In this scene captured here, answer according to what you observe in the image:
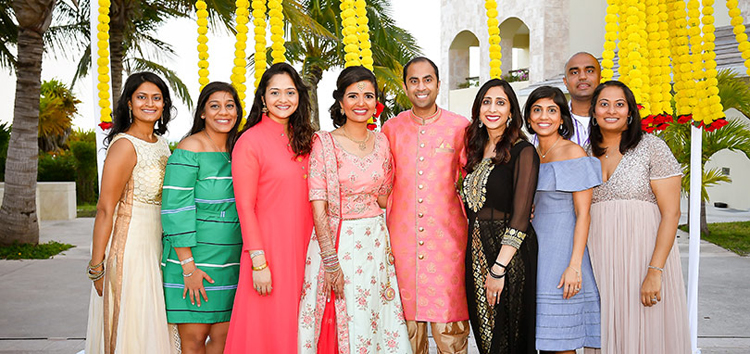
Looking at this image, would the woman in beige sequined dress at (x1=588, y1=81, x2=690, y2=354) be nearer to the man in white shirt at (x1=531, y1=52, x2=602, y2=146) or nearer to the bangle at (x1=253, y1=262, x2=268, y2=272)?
the man in white shirt at (x1=531, y1=52, x2=602, y2=146)

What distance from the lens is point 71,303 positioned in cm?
566

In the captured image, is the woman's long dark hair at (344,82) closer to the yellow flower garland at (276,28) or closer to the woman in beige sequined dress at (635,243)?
the yellow flower garland at (276,28)

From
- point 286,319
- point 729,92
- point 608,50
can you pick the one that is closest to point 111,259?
point 286,319

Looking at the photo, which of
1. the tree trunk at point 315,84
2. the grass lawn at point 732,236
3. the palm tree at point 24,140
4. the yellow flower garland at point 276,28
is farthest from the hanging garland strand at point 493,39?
the tree trunk at point 315,84

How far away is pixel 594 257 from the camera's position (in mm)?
2877

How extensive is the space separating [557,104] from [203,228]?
71.5 inches

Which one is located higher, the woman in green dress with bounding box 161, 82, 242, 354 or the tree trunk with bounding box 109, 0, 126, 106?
the tree trunk with bounding box 109, 0, 126, 106

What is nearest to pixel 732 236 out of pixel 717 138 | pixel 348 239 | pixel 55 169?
Result: pixel 717 138

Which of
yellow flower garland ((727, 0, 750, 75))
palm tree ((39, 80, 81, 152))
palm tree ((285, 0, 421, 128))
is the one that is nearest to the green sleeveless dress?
yellow flower garland ((727, 0, 750, 75))

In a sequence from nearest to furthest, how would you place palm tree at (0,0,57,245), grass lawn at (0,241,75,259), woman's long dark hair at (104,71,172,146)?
woman's long dark hair at (104,71,172,146) → grass lawn at (0,241,75,259) → palm tree at (0,0,57,245)

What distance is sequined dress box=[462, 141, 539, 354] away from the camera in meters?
2.66

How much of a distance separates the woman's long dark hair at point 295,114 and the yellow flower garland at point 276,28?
97 centimetres

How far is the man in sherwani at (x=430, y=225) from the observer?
9.79 ft

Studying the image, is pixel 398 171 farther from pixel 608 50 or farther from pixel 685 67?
pixel 685 67
